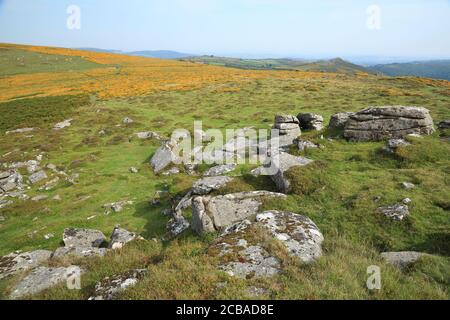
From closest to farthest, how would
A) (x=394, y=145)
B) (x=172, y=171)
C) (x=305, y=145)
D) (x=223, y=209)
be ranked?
(x=223, y=209) < (x=394, y=145) < (x=305, y=145) < (x=172, y=171)

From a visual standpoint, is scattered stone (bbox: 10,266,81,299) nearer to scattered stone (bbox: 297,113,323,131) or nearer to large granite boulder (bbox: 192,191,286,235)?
large granite boulder (bbox: 192,191,286,235)

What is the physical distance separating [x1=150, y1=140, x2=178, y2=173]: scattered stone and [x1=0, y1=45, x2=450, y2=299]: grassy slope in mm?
1322

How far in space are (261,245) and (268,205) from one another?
4848mm

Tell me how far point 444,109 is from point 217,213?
41.0m

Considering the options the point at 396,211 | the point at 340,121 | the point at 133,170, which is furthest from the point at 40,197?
the point at 340,121

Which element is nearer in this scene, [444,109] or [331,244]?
[331,244]

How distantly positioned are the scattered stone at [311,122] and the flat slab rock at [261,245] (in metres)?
19.3

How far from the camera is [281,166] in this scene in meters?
19.4

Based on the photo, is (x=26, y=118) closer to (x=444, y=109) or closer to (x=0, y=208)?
(x=0, y=208)

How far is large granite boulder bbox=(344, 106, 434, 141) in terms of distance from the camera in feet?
81.5

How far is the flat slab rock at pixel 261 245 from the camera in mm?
10289

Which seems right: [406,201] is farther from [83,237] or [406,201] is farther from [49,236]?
[49,236]

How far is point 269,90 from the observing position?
6806 centimetres
